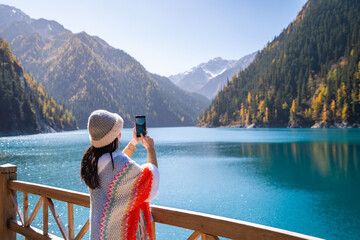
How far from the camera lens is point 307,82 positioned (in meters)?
116

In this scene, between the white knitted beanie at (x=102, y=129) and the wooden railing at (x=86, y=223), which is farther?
the white knitted beanie at (x=102, y=129)

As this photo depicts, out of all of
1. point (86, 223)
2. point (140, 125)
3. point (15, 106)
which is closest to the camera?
point (140, 125)

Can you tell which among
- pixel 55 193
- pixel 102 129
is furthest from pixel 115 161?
pixel 55 193

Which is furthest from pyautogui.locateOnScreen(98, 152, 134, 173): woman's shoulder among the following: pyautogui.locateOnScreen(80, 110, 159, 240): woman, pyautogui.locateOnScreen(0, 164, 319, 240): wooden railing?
pyautogui.locateOnScreen(0, 164, 319, 240): wooden railing

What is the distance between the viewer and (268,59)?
163 m

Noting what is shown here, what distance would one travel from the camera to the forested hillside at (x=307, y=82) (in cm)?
8719

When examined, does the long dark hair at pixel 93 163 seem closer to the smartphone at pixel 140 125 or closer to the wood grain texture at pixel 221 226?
the smartphone at pixel 140 125

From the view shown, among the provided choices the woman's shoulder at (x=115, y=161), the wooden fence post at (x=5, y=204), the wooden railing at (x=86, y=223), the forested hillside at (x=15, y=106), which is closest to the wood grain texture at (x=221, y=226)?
the wooden railing at (x=86, y=223)

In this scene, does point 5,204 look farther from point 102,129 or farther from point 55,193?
point 102,129

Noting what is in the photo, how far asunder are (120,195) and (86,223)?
136 cm

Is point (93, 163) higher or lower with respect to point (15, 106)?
lower

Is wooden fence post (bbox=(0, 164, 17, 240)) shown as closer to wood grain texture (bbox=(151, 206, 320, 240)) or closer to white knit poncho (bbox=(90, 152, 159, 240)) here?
white knit poncho (bbox=(90, 152, 159, 240))

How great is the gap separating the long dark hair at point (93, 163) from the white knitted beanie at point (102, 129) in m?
0.05

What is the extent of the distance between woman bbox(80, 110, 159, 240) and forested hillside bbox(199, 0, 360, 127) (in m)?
90.8
